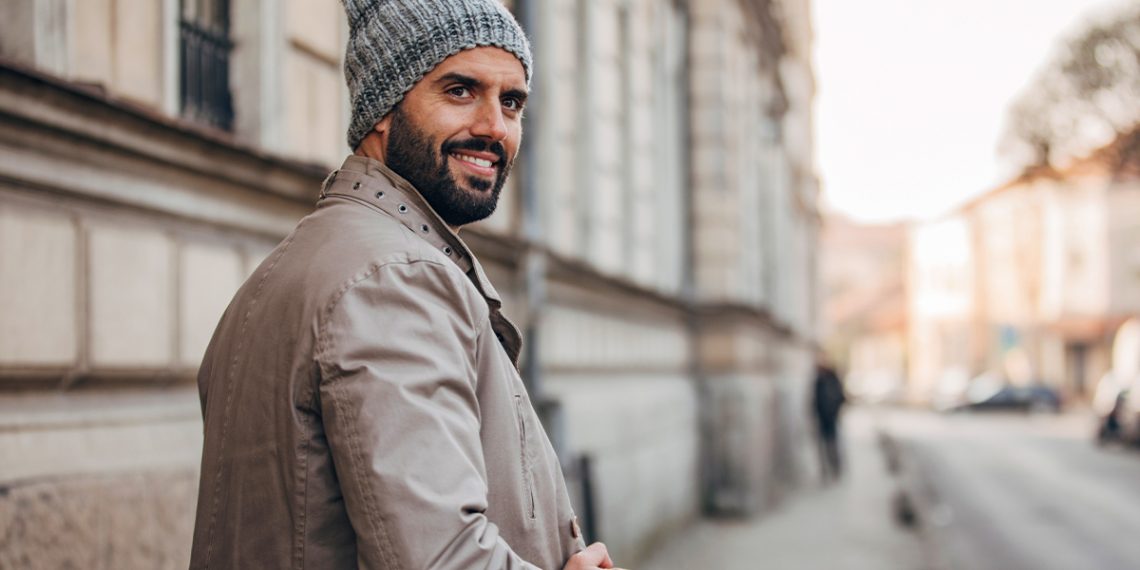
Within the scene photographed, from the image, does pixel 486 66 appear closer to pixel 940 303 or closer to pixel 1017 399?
pixel 1017 399

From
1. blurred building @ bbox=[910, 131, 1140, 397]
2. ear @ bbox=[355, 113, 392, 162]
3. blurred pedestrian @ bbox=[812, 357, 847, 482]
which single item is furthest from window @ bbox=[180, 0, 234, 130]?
blurred building @ bbox=[910, 131, 1140, 397]

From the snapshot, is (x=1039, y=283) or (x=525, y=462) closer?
(x=525, y=462)

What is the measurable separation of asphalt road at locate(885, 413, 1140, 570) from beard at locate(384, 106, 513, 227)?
8.78 meters

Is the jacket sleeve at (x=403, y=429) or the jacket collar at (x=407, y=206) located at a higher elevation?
the jacket collar at (x=407, y=206)

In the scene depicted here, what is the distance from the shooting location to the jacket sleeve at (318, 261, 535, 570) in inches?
66.1

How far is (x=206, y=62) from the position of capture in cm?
509

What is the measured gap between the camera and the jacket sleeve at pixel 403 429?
5.51 feet

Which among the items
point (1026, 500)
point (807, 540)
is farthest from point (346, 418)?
point (1026, 500)

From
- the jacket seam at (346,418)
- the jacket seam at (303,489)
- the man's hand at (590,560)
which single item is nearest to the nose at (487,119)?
the jacket seam at (346,418)

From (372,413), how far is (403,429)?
46 millimetres

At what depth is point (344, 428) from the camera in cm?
171

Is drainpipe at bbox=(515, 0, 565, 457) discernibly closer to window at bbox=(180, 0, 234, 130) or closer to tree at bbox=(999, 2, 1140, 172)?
window at bbox=(180, 0, 234, 130)

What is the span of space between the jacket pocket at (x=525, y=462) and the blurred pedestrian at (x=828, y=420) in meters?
18.0

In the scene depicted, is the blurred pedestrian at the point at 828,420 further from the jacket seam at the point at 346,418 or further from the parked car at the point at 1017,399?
the parked car at the point at 1017,399
